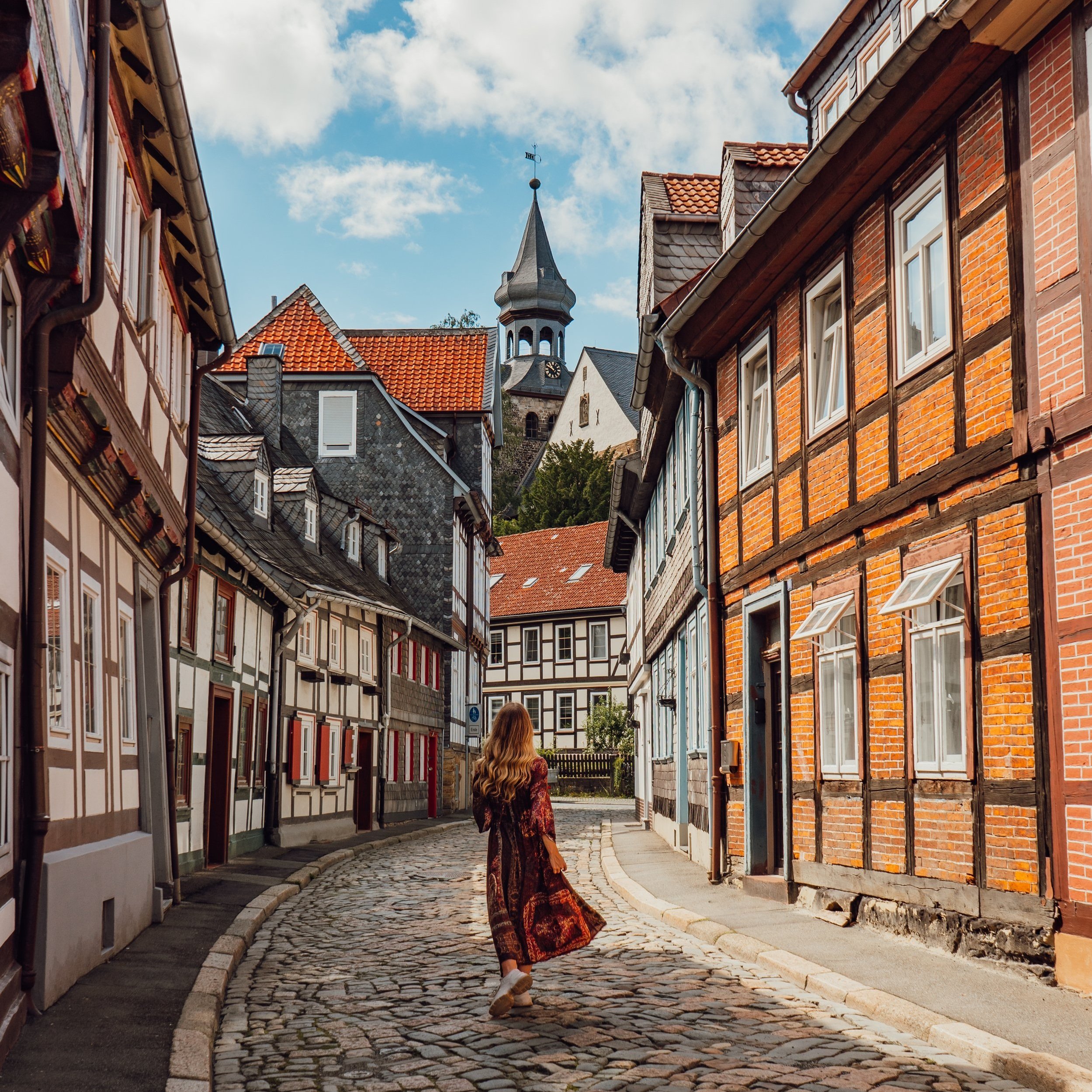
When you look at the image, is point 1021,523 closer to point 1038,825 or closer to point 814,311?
point 1038,825

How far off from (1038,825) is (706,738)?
804cm

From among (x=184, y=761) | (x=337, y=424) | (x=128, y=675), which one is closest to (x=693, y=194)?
(x=184, y=761)

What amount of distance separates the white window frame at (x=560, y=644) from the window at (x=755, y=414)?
42.3 m

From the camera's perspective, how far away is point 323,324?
1489 inches

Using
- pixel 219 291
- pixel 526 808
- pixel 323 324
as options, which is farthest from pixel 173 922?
pixel 323 324

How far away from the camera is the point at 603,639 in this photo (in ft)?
185

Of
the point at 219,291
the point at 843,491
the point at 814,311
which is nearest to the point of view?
the point at 843,491

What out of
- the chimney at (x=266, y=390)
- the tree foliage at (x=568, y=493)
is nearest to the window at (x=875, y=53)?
the chimney at (x=266, y=390)

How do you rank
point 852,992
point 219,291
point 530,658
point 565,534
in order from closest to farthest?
1. point 852,992
2. point 219,291
3. point 530,658
4. point 565,534

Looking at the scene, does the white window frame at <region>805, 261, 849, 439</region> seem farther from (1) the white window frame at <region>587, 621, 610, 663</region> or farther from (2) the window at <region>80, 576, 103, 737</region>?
(1) the white window frame at <region>587, 621, 610, 663</region>

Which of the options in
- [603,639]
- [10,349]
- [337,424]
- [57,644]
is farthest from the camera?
[603,639]

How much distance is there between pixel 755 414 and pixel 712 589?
213cm

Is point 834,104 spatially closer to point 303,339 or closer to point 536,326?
point 303,339

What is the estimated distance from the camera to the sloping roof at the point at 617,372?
80875 millimetres
